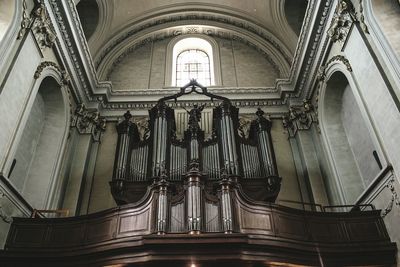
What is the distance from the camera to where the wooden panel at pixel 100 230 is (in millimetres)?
7266

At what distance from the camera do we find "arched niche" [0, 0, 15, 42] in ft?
25.1

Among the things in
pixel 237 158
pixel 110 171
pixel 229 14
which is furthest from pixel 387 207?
pixel 229 14

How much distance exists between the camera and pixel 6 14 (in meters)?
7.84

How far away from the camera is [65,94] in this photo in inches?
420

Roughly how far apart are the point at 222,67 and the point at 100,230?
27.6 feet

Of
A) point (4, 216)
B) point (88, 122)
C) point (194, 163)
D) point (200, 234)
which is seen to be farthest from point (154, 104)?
point (200, 234)

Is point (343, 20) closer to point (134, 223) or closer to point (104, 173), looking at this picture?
point (134, 223)

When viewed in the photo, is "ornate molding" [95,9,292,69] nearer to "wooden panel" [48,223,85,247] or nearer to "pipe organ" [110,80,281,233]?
"pipe organ" [110,80,281,233]

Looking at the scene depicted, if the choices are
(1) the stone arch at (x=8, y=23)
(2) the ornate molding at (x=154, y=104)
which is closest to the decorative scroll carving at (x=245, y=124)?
(2) the ornate molding at (x=154, y=104)

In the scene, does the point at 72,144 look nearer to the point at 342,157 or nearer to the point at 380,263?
the point at 342,157

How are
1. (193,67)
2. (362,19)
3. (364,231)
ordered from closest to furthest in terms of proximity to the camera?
(364,231) → (362,19) → (193,67)

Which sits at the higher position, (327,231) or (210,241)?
(327,231)

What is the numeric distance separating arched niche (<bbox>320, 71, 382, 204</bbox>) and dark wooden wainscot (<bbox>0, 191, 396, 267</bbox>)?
1809mm

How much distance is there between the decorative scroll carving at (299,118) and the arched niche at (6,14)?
27.5 feet
